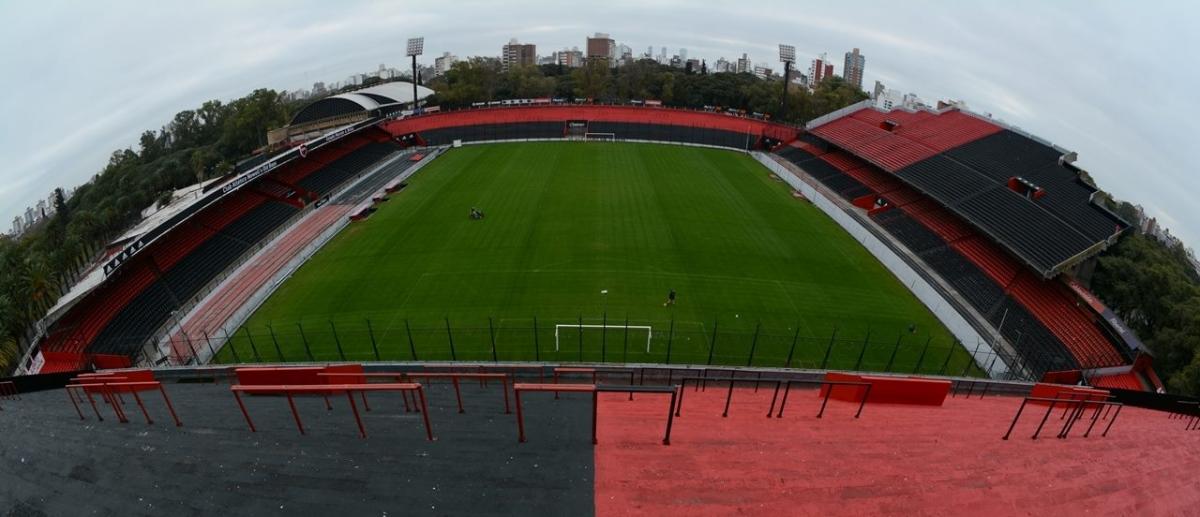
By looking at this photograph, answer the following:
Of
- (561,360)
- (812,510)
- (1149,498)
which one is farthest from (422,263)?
(1149,498)

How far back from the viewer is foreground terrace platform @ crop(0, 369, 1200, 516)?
7176mm

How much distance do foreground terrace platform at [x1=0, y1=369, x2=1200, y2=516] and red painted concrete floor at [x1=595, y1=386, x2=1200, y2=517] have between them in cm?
3

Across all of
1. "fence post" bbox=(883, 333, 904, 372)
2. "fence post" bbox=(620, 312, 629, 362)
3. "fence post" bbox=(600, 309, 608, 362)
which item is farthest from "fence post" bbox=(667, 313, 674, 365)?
"fence post" bbox=(883, 333, 904, 372)

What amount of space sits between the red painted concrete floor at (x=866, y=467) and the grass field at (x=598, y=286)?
9498mm

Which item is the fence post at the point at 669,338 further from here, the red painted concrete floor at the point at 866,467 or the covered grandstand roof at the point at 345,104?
the covered grandstand roof at the point at 345,104

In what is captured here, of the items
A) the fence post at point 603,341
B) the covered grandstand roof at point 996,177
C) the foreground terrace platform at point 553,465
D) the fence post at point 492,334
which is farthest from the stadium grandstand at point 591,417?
the fence post at point 603,341

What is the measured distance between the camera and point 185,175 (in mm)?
56438

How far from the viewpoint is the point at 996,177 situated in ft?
117

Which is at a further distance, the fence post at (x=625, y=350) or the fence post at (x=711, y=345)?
the fence post at (x=625, y=350)

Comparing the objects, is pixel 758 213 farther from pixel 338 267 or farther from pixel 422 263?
pixel 338 267

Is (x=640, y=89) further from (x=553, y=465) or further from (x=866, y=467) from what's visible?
(x=553, y=465)

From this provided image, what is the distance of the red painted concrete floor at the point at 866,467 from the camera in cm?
775

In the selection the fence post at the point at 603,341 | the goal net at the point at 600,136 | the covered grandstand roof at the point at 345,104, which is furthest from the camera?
the goal net at the point at 600,136

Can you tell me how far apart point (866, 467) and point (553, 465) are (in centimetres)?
522
